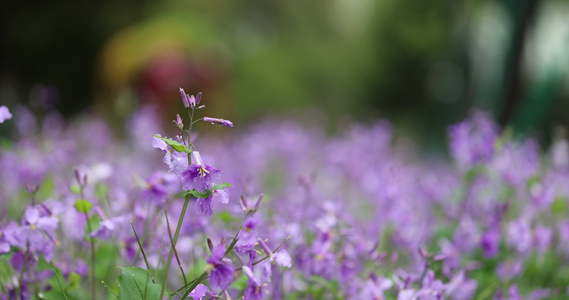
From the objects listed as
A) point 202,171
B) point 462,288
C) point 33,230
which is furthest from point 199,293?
point 462,288

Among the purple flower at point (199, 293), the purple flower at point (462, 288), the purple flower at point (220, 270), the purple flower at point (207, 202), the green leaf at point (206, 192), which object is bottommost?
the purple flower at point (462, 288)

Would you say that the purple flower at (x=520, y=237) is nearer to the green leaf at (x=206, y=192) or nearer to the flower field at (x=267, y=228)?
the flower field at (x=267, y=228)

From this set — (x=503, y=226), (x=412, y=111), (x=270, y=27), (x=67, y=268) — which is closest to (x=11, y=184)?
(x=67, y=268)

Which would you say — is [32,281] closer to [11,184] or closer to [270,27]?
[11,184]

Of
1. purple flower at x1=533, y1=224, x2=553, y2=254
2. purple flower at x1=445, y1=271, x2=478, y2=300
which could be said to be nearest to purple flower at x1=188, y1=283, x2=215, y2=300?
purple flower at x1=445, y1=271, x2=478, y2=300

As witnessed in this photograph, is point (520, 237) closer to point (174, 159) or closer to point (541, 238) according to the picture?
point (541, 238)

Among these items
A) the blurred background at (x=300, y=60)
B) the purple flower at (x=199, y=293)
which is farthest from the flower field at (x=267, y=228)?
the blurred background at (x=300, y=60)
